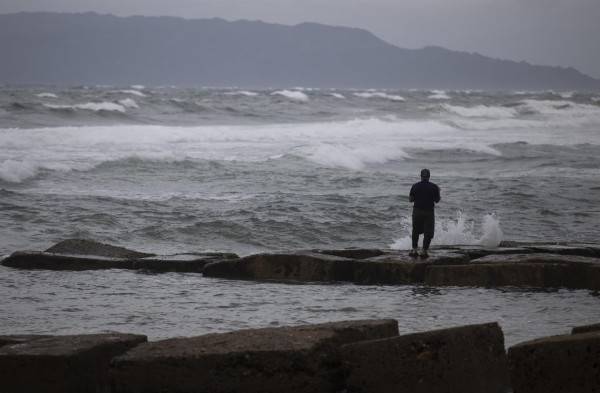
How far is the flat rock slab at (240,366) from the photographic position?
197 inches

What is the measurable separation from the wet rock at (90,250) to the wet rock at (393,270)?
9.08 feet

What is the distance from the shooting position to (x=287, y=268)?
9.66m

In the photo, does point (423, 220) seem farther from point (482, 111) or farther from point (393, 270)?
point (482, 111)

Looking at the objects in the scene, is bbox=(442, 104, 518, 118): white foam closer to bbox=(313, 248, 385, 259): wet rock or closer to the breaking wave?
the breaking wave

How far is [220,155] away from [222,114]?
65.4 feet

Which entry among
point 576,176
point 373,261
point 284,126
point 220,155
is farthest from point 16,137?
point 373,261

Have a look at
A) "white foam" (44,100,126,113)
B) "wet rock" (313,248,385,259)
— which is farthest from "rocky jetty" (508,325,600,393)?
"white foam" (44,100,126,113)

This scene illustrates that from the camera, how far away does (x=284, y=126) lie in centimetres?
3766

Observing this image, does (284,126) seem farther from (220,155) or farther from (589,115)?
(589,115)

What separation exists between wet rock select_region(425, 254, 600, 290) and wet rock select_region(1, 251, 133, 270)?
3.62 m

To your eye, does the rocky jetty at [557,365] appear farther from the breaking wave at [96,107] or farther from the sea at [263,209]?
the breaking wave at [96,107]

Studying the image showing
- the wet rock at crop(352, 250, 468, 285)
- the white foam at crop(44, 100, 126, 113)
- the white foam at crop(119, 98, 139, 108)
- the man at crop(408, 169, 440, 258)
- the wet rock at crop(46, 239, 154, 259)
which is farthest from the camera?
the white foam at crop(119, 98, 139, 108)

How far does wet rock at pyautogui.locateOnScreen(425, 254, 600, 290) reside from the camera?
8984 millimetres

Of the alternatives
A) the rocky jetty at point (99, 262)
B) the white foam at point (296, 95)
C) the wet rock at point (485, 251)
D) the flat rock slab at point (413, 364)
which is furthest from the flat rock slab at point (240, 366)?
the white foam at point (296, 95)
